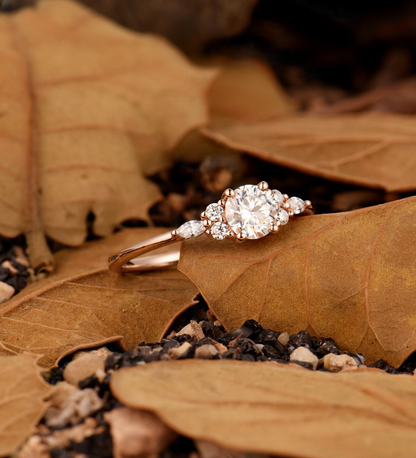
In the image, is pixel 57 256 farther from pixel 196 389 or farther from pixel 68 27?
pixel 68 27

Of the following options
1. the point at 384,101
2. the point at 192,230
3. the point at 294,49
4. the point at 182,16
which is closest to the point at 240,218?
the point at 192,230

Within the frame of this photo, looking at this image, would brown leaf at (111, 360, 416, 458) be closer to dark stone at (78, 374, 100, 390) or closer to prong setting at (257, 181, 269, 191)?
dark stone at (78, 374, 100, 390)

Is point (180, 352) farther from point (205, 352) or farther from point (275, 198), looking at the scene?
point (275, 198)

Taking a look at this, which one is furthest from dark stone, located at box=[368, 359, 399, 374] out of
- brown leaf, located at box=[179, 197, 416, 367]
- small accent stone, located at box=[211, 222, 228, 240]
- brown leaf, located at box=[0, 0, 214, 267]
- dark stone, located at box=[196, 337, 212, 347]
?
brown leaf, located at box=[0, 0, 214, 267]

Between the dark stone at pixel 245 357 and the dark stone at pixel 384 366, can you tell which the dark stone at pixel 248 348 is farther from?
the dark stone at pixel 384 366

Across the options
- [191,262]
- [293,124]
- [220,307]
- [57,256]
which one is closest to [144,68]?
[293,124]

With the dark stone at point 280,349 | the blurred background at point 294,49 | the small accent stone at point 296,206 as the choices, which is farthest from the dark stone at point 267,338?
the blurred background at point 294,49

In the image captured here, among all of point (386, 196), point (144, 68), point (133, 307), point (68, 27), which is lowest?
point (133, 307)
